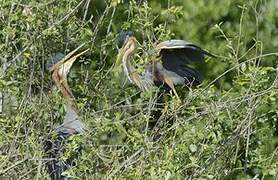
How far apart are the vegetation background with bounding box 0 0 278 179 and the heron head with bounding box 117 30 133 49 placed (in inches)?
Answer: 1.7

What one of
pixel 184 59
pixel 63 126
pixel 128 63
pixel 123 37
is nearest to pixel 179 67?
pixel 184 59

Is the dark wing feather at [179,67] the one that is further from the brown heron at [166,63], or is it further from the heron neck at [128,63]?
the heron neck at [128,63]

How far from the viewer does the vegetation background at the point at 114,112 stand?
135 inches

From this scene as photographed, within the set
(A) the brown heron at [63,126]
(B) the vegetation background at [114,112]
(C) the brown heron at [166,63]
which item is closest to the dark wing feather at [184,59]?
(C) the brown heron at [166,63]

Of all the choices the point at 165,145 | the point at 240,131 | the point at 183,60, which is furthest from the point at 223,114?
the point at 183,60

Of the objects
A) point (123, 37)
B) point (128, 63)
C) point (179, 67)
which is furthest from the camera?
point (179, 67)

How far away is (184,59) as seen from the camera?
4.30m

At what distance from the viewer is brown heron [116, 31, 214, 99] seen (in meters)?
3.89

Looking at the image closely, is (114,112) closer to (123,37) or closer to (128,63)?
(128,63)

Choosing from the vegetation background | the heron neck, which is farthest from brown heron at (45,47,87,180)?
the heron neck

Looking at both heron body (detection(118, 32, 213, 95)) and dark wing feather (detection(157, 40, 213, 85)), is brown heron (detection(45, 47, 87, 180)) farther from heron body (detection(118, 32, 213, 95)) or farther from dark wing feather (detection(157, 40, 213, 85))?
dark wing feather (detection(157, 40, 213, 85))

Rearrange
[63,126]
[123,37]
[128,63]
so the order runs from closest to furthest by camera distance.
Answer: [63,126] < [128,63] < [123,37]

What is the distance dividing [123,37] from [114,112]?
52cm

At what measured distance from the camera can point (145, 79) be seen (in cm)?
389
